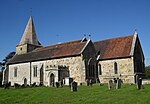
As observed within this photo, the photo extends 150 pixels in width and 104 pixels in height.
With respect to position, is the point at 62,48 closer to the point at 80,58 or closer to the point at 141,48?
the point at 80,58

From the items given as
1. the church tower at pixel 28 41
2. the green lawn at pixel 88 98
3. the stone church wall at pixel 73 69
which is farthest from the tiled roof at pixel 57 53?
the green lawn at pixel 88 98

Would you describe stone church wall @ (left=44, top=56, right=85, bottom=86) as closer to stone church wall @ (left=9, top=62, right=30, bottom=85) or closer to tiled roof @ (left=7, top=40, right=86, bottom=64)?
tiled roof @ (left=7, top=40, right=86, bottom=64)

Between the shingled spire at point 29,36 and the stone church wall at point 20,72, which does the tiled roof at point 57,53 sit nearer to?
the stone church wall at point 20,72

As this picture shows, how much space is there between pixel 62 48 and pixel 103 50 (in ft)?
26.4

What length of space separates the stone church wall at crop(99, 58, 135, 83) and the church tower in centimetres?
2062

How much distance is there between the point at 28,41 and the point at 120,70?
2599cm

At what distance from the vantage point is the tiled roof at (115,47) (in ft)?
118

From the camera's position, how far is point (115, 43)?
39.7 meters

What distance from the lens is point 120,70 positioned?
35.5m

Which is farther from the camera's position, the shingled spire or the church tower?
the shingled spire

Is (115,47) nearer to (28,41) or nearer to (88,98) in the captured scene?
(28,41)

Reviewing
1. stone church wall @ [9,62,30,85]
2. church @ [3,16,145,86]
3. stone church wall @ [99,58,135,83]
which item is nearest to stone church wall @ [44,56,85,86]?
church @ [3,16,145,86]

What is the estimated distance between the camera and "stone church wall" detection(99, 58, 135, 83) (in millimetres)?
34312

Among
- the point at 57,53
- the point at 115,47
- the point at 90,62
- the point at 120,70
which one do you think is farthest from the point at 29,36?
the point at 120,70
